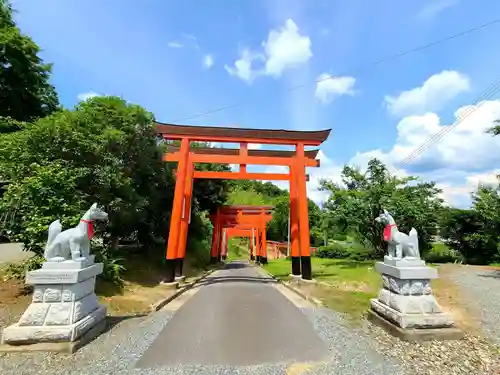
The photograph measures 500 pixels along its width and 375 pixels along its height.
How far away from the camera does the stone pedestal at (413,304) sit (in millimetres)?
4527

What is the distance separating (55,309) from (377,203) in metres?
14.4

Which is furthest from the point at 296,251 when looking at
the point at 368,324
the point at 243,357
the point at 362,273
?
the point at 243,357

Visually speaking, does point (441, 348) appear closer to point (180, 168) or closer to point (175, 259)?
point (175, 259)

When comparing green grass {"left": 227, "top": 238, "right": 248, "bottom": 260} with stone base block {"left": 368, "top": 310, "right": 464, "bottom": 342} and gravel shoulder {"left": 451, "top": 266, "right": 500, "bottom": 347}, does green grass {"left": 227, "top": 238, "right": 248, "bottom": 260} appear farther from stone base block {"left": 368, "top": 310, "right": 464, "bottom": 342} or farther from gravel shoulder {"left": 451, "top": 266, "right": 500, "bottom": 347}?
stone base block {"left": 368, "top": 310, "right": 464, "bottom": 342}

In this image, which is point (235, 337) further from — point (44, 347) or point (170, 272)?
point (170, 272)

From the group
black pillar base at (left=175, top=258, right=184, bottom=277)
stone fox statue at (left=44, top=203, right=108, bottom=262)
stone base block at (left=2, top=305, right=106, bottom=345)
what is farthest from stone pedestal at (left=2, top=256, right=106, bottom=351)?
black pillar base at (left=175, top=258, right=184, bottom=277)

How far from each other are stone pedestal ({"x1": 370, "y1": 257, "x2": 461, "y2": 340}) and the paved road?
1296mm

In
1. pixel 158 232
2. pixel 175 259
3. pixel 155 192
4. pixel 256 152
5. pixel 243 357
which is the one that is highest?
pixel 256 152

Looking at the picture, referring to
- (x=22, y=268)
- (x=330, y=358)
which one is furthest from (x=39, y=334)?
(x=22, y=268)

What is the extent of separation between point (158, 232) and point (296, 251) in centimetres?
680

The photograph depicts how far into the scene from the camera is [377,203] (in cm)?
1531

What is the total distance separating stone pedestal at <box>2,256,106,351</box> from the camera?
400 centimetres

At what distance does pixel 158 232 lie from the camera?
574 inches

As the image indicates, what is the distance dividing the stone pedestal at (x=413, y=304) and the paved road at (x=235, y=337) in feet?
4.25
